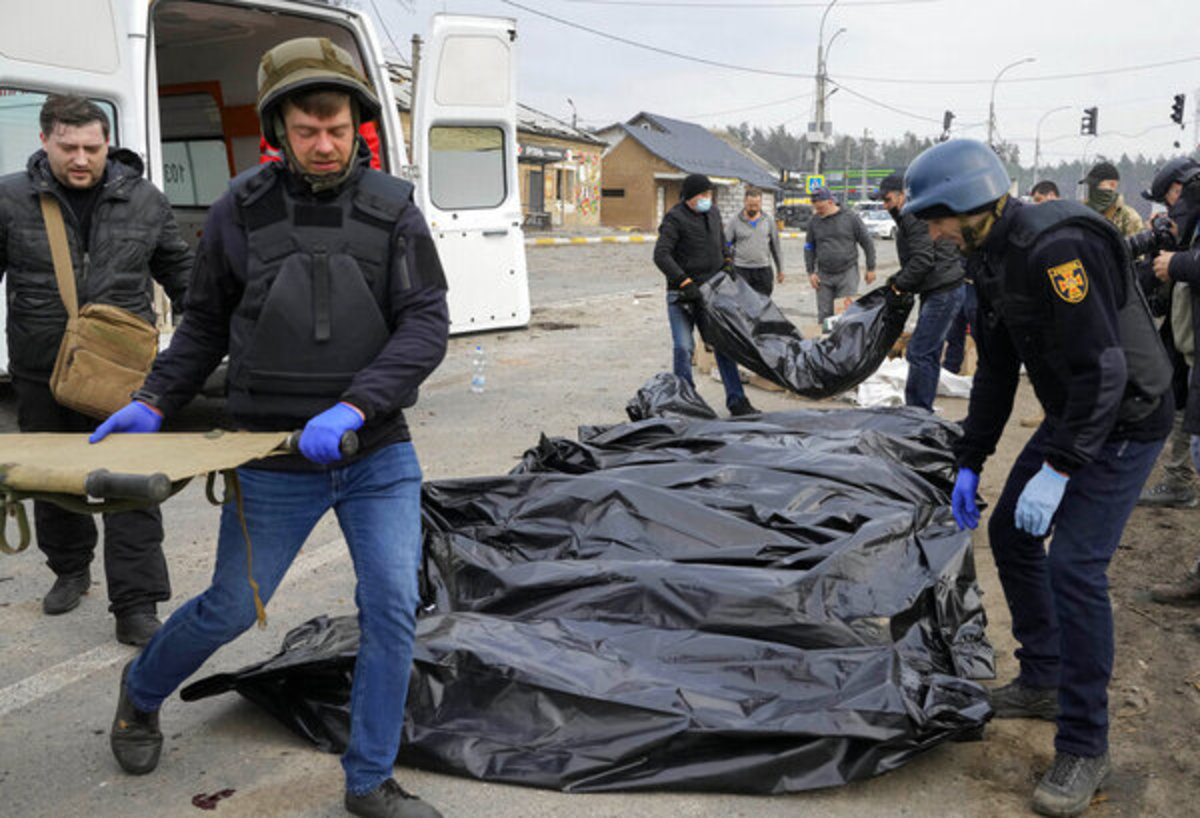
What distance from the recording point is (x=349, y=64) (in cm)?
256

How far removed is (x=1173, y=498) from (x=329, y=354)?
4958 millimetres

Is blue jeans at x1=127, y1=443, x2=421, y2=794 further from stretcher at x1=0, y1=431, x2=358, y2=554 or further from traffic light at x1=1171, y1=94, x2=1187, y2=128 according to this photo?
traffic light at x1=1171, y1=94, x2=1187, y2=128

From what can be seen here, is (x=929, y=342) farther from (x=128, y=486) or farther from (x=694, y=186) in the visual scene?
(x=128, y=486)

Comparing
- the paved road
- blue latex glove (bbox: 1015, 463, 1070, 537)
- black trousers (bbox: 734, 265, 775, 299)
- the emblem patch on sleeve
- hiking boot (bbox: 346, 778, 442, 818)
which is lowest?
the paved road

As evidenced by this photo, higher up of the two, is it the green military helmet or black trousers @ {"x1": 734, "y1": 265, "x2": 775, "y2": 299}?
the green military helmet

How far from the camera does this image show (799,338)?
7586 mm

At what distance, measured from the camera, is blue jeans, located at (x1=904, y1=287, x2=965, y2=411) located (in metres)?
6.92

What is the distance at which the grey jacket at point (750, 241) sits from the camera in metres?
9.07

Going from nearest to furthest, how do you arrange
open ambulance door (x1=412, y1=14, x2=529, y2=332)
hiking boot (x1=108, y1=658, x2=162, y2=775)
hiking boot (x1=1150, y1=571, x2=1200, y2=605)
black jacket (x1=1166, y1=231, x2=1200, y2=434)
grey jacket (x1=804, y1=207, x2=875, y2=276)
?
hiking boot (x1=108, y1=658, x2=162, y2=775)
hiking boot (x1=1150, y1=571, x2=1200, y2=605)
black jacket (x1=1166, y1=231, x2=1200, y2=434)
open ambulance door (x1=412, y1=14, x2=529, y2=332)
grey jacket (x1=804, y1=207, x2=875, y2=276)

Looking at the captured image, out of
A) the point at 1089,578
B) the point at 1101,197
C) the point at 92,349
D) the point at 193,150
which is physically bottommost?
the point at 1089,578

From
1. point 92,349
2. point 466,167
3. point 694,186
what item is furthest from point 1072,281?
point 466,167

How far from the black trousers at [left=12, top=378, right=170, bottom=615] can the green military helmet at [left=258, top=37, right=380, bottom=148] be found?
1.91 metres

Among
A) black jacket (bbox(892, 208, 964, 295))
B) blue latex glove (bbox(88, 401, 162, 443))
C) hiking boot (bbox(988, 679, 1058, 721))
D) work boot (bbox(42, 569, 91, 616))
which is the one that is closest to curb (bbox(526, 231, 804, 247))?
black jacket (bbox(892, 208, 964, 295))

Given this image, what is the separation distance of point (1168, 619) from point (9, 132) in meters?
6.32
